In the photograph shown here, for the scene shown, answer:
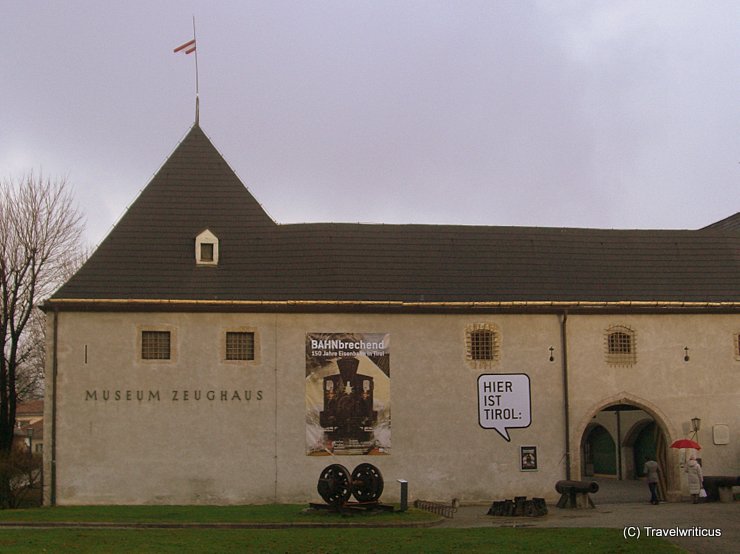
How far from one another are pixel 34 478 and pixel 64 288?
1288 centimetres

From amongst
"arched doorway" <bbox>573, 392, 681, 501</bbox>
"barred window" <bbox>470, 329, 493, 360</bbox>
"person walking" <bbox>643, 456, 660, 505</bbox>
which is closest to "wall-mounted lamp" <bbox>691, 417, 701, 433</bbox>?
"arched doorway" <bbox>573, 392, 681, 501</bbox>

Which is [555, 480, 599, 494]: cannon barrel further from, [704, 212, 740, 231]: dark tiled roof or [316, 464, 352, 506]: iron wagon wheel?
[704, 212, 740, 231]: dark tiled roof

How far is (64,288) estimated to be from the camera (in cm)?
2822

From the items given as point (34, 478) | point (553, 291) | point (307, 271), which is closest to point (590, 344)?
point (553, 291)

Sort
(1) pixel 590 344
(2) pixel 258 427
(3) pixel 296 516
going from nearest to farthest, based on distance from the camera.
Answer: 1. (3) pixel 296 516
2. (2) pixel 258 427
3. (1) pixel 590 344

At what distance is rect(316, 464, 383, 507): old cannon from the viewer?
23750mm

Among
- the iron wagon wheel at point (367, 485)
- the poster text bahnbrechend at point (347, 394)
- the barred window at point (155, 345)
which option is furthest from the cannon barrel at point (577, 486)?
the barred window at point (155, 345)

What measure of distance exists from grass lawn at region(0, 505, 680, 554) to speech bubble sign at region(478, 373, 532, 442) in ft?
20.2

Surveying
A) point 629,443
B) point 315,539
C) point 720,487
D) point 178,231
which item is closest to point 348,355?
point 178,231

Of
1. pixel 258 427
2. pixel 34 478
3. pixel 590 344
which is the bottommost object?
pixel 34 478

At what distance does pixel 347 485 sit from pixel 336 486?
0.27 m

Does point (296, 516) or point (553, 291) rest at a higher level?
point (553, 291)

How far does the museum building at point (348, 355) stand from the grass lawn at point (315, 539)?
4290mm

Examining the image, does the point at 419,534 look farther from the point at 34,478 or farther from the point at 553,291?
the point at 34,478
